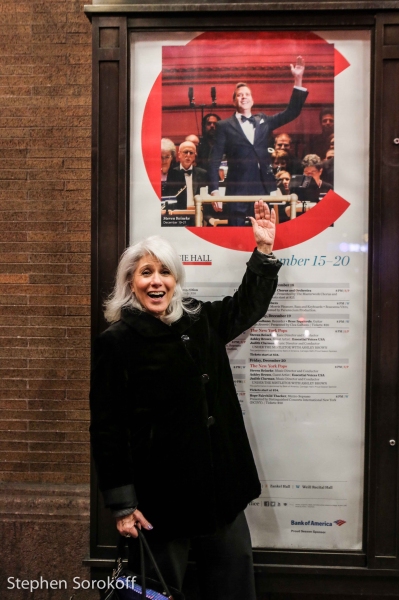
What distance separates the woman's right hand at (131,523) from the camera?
228 centimetres

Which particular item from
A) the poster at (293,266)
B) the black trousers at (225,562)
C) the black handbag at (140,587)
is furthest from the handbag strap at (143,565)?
the poster at (293,266)

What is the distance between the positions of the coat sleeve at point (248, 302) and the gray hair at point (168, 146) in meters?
0.75

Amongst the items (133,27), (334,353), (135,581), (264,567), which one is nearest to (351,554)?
(264,567)

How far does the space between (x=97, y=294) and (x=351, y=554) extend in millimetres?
1940

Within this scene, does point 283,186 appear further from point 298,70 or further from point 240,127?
point 298,70

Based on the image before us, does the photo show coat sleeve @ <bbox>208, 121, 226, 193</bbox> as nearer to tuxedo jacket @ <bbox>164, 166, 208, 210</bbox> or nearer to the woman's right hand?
tuxedo jacket @ <bbox>164, 166, 208, 210</bbox>

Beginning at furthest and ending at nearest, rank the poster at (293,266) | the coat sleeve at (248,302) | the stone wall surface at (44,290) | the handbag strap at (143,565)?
the stone wall surface at (44,290) → the poster at (293,266) → the coat sleeve at (248,302) → the handbag strap at (143,565)

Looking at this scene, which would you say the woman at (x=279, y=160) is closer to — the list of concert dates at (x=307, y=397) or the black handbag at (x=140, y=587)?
the list of concert dates at (x=307, y=397)

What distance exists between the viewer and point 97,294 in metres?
2.79

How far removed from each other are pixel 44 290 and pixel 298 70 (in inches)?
81.4

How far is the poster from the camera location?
2.79 meters

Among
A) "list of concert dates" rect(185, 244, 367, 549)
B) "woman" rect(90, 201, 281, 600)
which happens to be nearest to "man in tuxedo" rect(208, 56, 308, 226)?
"list of concert dates" rect(185, 244, 367, 549)

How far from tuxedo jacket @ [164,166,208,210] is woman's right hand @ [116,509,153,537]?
1543mm

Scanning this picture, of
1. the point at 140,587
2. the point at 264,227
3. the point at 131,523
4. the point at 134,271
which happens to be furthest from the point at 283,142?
the point at 140,587
